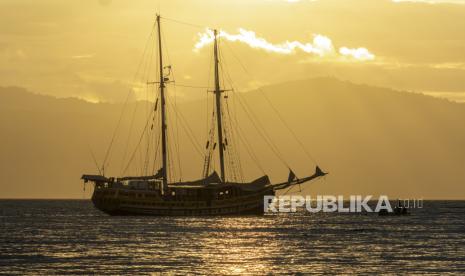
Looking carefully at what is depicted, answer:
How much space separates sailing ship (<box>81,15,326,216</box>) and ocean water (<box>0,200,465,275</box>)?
1732 centimetres

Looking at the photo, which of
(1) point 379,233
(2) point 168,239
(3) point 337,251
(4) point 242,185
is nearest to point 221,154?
(4) point 242,185

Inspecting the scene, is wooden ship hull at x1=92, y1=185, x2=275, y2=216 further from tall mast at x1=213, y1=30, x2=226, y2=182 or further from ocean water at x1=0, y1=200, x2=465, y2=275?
ocean water at x1=0, y1=200, x2=465, y2=275

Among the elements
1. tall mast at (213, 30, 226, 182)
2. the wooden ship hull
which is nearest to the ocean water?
the wooden ship hull

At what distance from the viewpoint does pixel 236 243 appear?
9719 centimetres

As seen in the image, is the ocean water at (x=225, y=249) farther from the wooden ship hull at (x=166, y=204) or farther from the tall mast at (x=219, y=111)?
the tall mast at (x=219, y=111)

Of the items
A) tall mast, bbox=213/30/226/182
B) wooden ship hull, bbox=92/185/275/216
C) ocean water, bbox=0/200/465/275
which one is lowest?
ocean water, bbox=0/200/465/275

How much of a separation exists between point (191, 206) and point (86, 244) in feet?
195

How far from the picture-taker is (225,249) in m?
89.5

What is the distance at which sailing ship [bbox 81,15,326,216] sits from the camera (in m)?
150

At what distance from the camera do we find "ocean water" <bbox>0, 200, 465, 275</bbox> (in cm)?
7206

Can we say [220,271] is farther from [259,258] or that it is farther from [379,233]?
[379,233]

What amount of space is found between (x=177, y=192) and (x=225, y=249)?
214ft

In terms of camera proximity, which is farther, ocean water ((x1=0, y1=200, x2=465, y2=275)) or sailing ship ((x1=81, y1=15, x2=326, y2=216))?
sailing ship ((x1=81, y1=15, x2=326, y2=216))

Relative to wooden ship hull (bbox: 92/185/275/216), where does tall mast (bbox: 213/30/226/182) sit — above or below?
above
